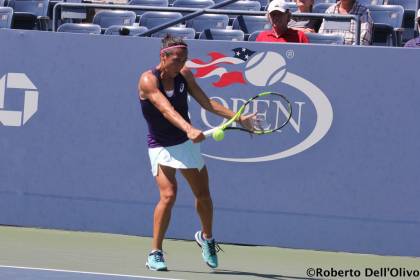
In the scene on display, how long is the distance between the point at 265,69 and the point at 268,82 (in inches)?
4.4

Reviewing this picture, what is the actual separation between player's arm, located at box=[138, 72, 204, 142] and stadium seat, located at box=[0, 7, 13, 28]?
518cm

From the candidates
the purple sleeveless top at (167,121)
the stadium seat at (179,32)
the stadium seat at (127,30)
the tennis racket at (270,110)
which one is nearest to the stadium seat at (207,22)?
the stadium seat at (179,32)

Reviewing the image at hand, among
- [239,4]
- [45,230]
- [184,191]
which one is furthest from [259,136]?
[239,4]

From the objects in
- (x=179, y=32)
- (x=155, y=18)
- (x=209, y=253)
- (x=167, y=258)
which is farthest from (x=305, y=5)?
(x=209, y=253)

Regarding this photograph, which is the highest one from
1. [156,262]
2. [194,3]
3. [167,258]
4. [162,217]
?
[194,3]

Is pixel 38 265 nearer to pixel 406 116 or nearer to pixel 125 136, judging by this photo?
pixel 125 136

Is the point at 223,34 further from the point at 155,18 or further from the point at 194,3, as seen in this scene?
the point at 194,3

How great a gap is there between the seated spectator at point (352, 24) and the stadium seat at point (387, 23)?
1.91 ft

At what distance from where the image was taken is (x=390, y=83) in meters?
8.38

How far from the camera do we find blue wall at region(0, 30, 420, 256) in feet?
27.6

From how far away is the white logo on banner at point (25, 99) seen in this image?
920 centimetres

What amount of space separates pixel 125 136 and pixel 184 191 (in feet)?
2.33

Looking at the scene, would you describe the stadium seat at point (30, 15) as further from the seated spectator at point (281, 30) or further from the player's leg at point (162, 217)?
the player's leg at point (162, 217)

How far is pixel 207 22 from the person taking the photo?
1166 cm
